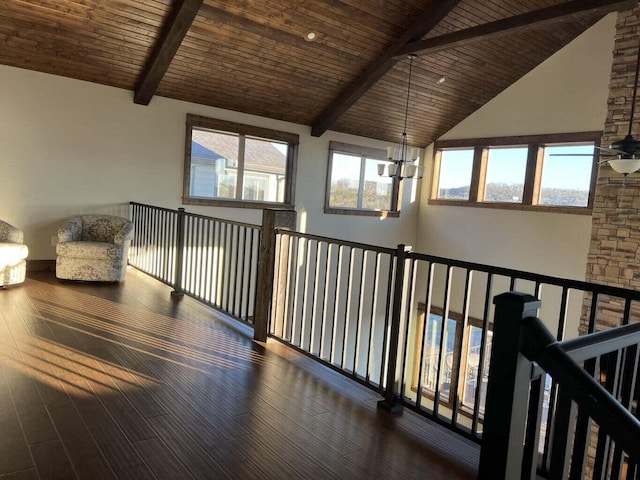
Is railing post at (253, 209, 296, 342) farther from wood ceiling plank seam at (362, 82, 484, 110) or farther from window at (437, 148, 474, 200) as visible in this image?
window at (437, 148, 474, 200)

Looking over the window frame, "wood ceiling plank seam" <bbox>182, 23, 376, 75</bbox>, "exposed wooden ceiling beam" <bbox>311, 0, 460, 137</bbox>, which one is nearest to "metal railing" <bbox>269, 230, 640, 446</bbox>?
the window frame

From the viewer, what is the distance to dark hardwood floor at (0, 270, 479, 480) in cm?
213

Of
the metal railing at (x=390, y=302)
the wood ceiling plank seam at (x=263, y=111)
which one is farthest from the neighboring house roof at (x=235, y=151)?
the metal railing at (x=390, y=302)

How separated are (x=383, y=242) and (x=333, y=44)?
4.32 meters

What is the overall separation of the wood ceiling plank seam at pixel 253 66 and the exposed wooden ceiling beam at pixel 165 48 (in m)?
0.31

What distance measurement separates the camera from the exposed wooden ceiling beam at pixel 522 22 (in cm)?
511

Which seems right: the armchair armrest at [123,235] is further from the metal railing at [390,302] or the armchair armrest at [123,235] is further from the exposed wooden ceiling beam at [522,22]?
the exposed wooden ceiling beam at [522,22]

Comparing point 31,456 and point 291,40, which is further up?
point 291,40

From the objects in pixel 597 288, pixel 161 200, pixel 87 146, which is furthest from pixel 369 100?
pixel 597 288

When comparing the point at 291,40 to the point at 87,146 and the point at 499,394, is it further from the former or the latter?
the point at 499,394

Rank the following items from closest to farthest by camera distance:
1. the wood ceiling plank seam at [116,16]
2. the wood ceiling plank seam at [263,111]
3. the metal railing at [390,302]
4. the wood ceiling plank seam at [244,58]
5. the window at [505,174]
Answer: the metal railing at [390,302] → the wood ceiling plank seam at [116,16] → the wood ceiling plank seam at [244,58] → the wood ceiling plank seam at [263,111] → the window at [505,174]

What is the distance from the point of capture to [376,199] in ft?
31.9

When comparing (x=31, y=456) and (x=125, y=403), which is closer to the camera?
(x=31, y=456)

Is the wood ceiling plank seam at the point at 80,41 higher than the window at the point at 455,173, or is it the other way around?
the wood ceiling plank seam at the point at 80,41
